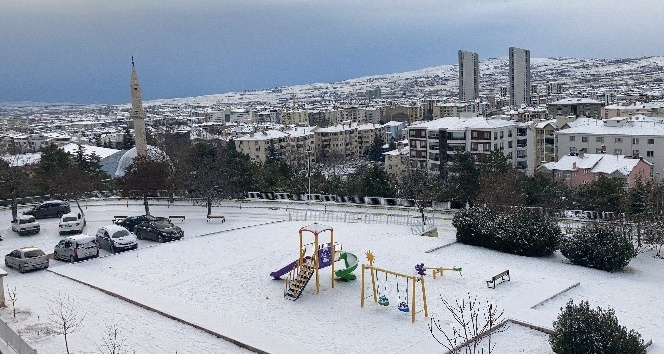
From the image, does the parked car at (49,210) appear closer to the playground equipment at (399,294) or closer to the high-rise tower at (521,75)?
the playground equipment at (399,294)

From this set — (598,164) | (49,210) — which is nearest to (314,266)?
(49,210)

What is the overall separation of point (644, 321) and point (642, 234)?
24.4 feet

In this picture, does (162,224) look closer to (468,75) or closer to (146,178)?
(146,178)

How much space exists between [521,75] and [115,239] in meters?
128

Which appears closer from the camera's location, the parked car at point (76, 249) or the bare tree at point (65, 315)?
the bare tree at point (65, 315)

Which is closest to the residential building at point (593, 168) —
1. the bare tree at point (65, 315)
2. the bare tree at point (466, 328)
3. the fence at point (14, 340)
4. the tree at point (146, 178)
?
the tree at point (146, 178)

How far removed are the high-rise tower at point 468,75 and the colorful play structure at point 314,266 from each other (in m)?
135

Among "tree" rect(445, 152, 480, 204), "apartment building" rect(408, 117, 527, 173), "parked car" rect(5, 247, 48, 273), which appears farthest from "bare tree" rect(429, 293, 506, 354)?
"apartment building" rect(408, 117, 527, 173)

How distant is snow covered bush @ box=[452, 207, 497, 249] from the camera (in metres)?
20.3

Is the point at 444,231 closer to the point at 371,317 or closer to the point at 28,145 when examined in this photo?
the point at 371,317

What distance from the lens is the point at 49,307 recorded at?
15.6 meters

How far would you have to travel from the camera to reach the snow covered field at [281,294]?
515 inches

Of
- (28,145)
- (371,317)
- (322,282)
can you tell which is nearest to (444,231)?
(322,282)

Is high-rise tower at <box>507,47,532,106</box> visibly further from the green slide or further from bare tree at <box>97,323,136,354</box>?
bare tree at <box>97,323,136,354</box>
